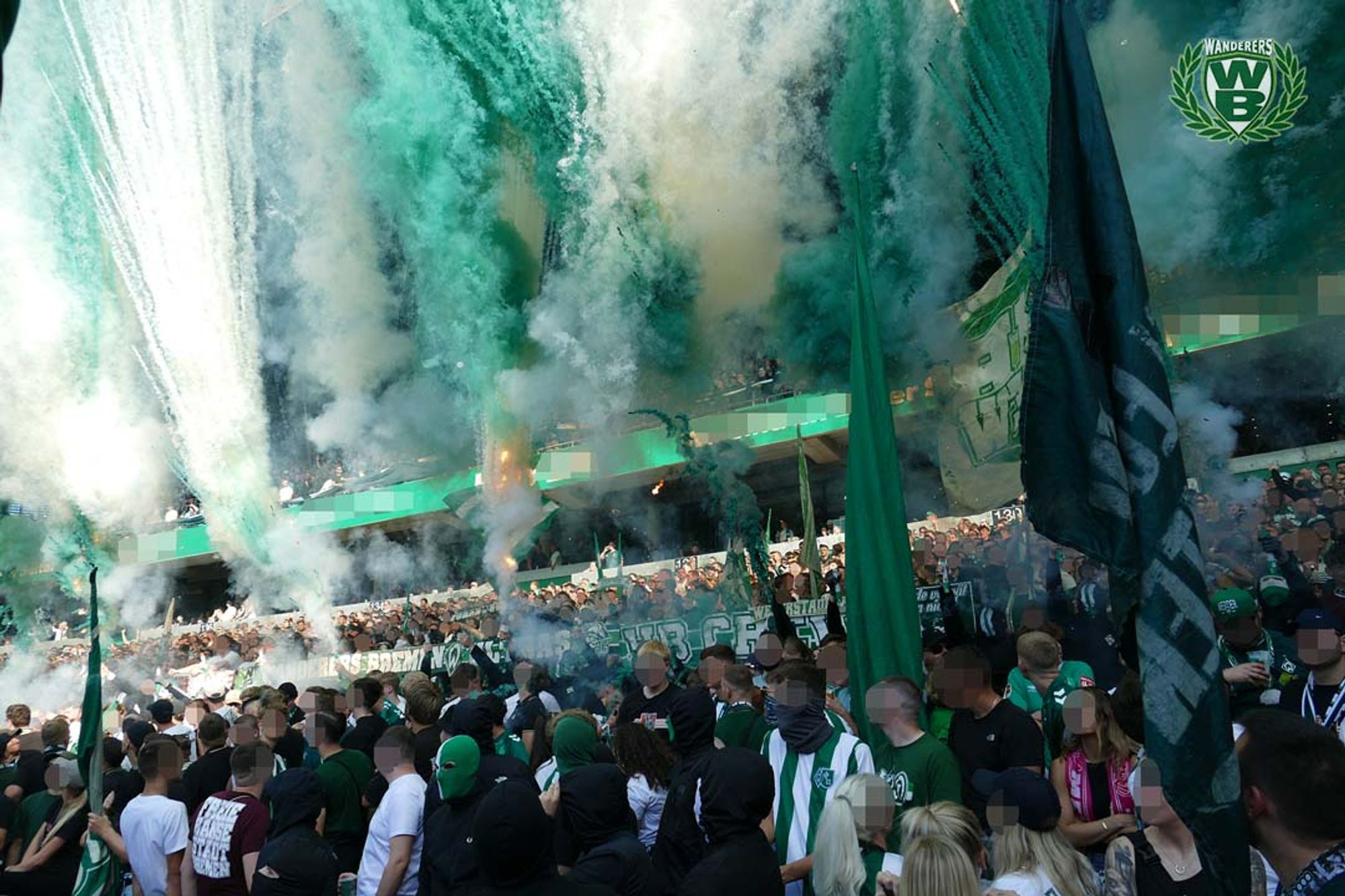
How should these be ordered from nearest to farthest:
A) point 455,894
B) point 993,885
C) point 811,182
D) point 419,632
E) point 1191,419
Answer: point 993,885 → point 455,894 → point 1191,419 → point 419,632 → point 811,182

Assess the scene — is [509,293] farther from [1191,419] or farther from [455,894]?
[455,894]

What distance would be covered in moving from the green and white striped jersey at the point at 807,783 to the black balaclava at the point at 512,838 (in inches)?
60.0

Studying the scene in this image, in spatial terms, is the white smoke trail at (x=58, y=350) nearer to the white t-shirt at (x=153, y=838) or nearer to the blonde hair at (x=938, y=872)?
the white t-shirt at (x=153, y=838)

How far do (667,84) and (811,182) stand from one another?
348cm

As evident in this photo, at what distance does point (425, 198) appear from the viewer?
75.2 feet

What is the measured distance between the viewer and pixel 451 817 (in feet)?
15.6

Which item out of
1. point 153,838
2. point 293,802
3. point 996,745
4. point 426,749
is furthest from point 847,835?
point 153,838

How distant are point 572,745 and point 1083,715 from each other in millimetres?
2248

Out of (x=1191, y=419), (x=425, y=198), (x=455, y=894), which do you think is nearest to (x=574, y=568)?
(x=425, y=198)

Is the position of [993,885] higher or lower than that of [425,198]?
lower

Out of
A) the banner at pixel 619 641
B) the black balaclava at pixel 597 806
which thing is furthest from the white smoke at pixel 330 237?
the black balaclava at pixel 597 806

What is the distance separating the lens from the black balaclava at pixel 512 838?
3.32 meters

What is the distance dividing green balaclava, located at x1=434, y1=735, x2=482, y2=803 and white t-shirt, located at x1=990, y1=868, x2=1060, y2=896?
7.43 feet

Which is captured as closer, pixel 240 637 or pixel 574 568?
pixel 240 637
